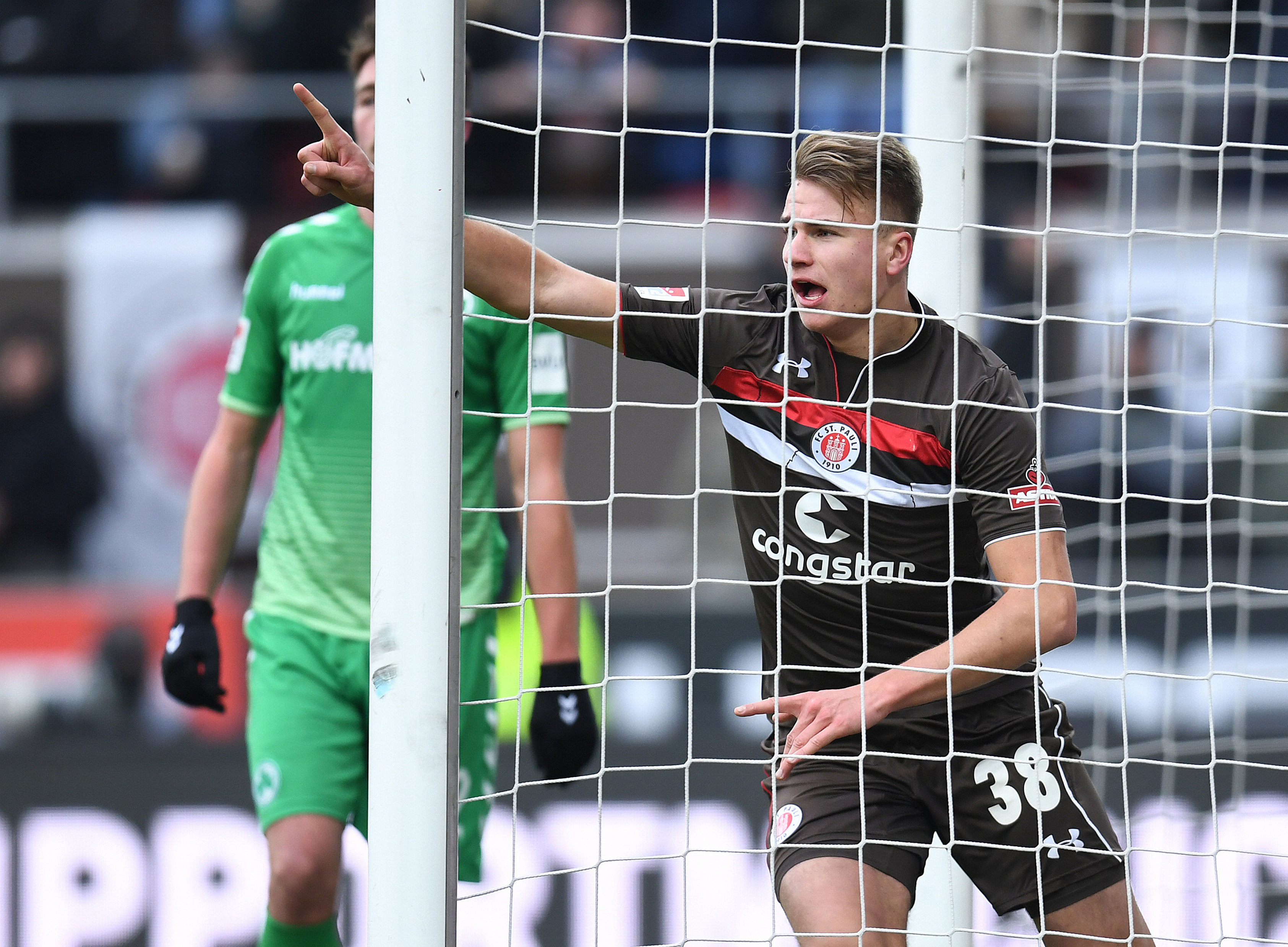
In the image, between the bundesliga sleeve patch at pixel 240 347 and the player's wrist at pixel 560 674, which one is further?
the bundesliga sleeve patch at pixel 240 347

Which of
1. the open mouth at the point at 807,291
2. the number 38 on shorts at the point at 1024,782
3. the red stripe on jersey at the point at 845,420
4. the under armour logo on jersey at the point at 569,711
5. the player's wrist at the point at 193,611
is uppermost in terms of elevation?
the open mouth at the point at 807,291

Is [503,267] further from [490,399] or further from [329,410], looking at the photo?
[329,410]

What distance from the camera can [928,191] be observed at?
3111mm

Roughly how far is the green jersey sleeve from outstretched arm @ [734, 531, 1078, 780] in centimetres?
139

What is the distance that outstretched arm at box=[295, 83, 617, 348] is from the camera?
2189 mm

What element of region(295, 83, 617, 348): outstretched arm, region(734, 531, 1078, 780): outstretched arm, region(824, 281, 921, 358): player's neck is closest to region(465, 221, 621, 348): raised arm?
region(295, 83, 617, 348): outstretched arm

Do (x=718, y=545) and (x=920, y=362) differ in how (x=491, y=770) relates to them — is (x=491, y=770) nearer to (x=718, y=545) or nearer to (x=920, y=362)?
(x=920, y=362)

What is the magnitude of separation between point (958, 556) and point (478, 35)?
507cm

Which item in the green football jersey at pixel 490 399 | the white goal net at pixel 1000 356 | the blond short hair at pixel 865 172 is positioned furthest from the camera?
the white goal net at pixel 1000 356

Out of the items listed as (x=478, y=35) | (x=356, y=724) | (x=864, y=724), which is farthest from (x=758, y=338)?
(x=478, y=35)

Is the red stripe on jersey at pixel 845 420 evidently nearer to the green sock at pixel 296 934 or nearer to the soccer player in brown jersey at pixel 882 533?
the soccer player in brown jersey at pixel 882 533

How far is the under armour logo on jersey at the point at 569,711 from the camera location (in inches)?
116

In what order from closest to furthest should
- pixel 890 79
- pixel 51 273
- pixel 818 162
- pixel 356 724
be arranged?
pixel 818 162
pixel 356 724
pixel 51 273
pixel 890 79

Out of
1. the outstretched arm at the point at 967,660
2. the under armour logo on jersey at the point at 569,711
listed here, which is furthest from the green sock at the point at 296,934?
the outstretched arm at the point at 967,660
